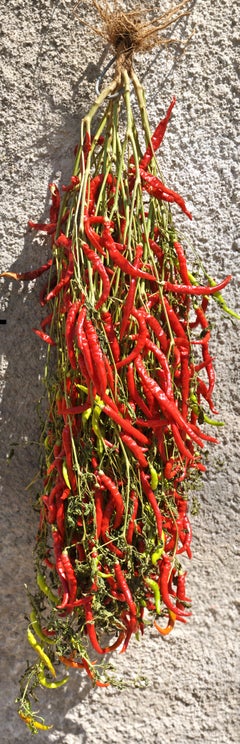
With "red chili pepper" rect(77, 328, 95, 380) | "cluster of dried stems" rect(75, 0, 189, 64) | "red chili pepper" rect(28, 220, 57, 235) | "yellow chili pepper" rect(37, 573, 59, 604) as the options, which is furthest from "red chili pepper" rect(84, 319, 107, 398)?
"cluster of dried stems" rect(75, 0, 189, 64)

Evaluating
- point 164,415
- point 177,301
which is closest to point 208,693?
point 164,415

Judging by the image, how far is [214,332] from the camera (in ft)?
4.70

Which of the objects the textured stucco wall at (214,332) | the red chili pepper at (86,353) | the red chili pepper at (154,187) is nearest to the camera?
the red chili pepper at (86,353)

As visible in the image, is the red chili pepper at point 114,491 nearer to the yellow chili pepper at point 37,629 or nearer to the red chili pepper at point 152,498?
the red chili pepper at point 152,498

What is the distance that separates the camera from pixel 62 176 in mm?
1349

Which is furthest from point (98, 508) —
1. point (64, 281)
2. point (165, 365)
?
point (64, 281)

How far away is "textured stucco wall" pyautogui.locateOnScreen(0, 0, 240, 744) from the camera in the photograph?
1333mm

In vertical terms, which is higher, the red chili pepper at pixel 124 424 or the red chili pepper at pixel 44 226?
the red chili pepper at pixel 44 226

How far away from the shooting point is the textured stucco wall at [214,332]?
1333mm

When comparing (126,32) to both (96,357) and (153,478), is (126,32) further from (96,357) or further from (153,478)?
(153,478)

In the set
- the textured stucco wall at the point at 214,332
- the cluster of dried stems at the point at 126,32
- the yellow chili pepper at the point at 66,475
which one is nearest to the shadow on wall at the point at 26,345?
the textured stucco wall at the point at 214,332

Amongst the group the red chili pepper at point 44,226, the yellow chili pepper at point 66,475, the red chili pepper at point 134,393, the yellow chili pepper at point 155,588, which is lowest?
the yellow chili pepper at point 155,588

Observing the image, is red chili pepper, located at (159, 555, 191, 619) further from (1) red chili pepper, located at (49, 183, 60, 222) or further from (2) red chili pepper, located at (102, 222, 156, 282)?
(1) red chili pepper, located at (49, 183, 60, 222)

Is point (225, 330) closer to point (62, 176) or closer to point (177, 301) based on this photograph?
point (177, 301)
